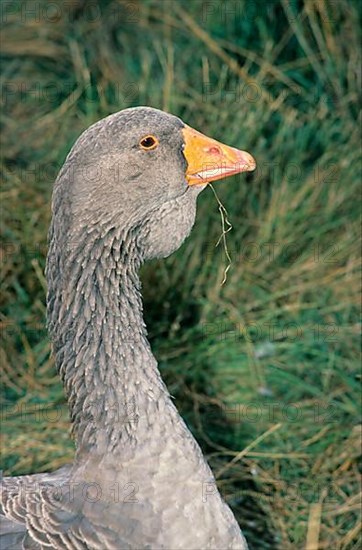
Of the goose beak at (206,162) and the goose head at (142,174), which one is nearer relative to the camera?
the goose head at (142,174)

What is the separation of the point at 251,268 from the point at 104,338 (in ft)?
6.24

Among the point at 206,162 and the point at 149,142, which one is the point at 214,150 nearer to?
the point at 206,162

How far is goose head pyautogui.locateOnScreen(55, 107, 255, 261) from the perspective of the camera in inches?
111

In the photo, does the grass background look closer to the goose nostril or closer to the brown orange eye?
the goose nostril

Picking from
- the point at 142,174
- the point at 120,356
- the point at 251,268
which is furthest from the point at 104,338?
the point at 251,268

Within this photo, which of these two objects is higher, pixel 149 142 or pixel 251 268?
pixel 149 142

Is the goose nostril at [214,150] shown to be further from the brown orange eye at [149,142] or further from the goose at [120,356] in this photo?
the brown orange eye at [149,142]

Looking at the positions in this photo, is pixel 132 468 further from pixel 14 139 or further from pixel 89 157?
pixel 14 139

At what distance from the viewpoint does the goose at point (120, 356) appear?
9.21ft

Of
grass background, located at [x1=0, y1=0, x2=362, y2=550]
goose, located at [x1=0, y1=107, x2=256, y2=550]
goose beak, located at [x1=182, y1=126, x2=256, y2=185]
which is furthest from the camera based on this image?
grass background, located at [x1=0, y1=0, x2=362, y2=550]

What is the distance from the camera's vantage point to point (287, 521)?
4.03 meters

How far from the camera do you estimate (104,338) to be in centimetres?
295

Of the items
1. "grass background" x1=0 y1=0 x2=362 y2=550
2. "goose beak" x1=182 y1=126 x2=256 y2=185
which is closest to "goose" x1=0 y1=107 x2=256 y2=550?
"goose beak" x1=182 y1=126 x2=256 y2=185

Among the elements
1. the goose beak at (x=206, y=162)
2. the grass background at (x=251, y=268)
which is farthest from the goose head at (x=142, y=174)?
the grass background at (x=251, y=268)
